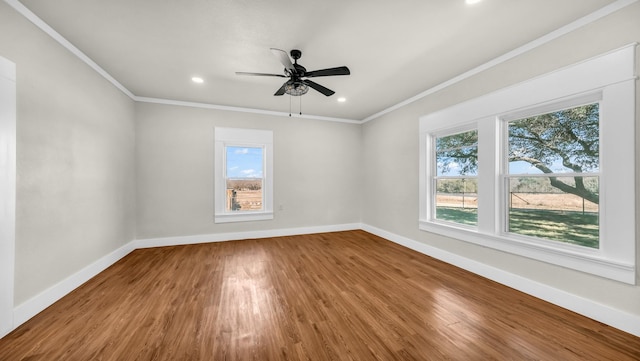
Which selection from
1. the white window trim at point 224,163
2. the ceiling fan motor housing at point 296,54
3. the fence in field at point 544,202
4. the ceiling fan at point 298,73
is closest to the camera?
the fence in field at point 544,202

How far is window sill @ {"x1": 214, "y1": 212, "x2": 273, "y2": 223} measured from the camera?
174 inches

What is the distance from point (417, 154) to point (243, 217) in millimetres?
3555

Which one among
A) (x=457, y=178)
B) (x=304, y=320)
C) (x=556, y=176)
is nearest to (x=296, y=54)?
(x=304, y=320)

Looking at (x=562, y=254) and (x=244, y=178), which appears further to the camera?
(x=244, y=178)

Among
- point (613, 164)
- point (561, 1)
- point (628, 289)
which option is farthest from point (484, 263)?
point (561, 1)

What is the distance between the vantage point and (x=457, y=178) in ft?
11.0

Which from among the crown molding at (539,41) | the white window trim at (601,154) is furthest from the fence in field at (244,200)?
the white window trim at (601,154)

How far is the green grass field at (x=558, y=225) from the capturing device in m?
2.11

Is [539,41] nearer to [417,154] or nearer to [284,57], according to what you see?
[417,154]

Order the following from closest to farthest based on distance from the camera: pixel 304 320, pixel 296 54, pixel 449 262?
pixel 304 320
pixel 296 54
pixel 449 262

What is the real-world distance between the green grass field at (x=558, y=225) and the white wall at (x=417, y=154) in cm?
33

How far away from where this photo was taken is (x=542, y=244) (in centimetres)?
238

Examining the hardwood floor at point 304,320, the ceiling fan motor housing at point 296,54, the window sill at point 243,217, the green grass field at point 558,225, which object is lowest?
the hardwood floor at point 304,320

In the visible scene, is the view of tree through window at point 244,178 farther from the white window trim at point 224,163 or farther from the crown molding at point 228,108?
the crown molding at point 228,108
